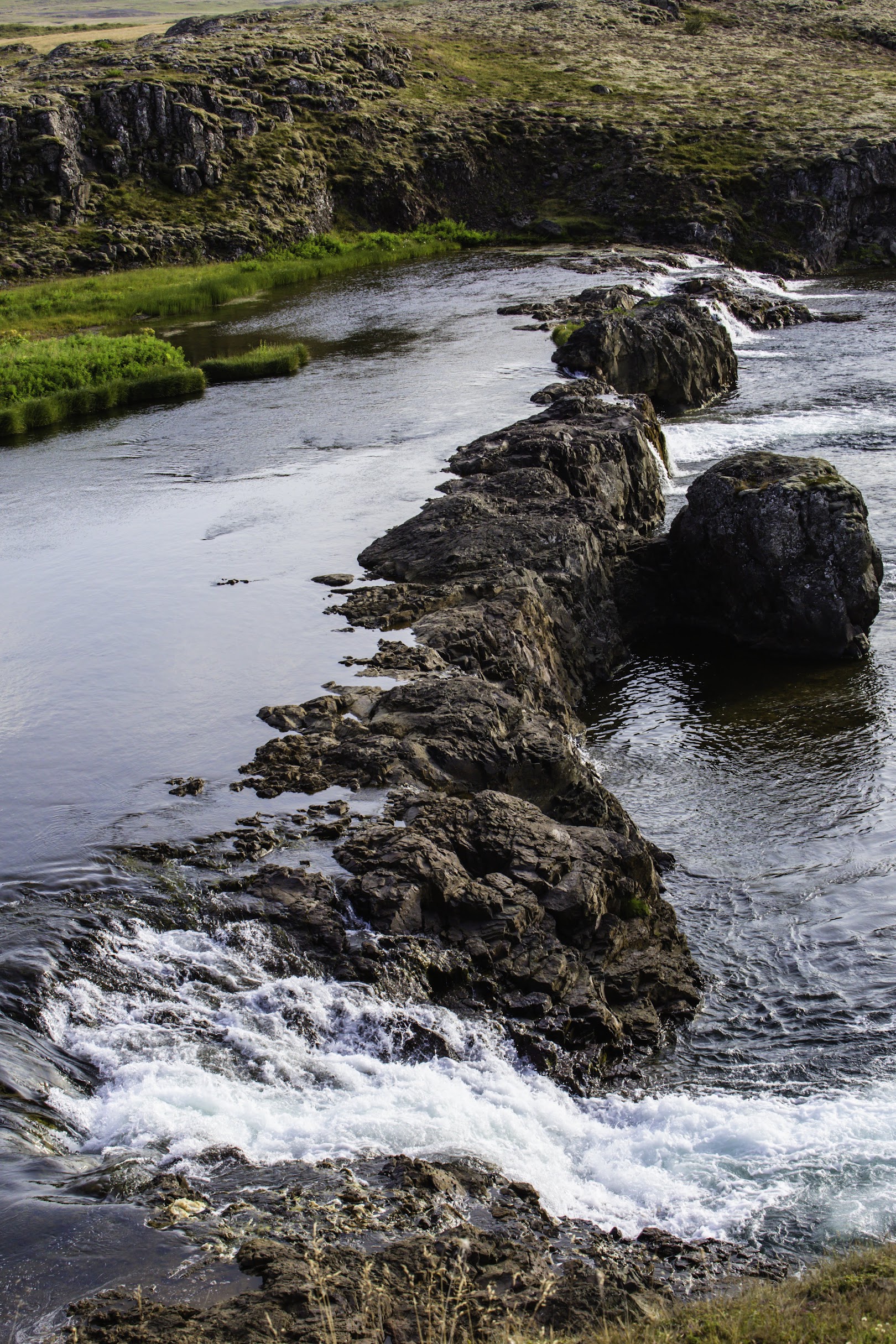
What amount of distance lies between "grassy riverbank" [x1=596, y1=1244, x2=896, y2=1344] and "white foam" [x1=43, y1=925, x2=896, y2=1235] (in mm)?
1015

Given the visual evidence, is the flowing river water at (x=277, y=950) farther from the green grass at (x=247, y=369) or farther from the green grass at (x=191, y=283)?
the green grass at (x=191, y=283)

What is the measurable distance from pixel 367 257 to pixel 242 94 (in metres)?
19.3

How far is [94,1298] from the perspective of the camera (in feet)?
23.5

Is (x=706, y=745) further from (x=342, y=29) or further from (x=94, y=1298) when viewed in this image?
(x=342, y=29)

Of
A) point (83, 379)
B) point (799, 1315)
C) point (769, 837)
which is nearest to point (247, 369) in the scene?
point (83, 379)

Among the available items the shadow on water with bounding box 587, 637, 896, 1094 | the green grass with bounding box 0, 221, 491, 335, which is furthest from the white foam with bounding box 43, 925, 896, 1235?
the green grass with bounding box 0, 221, 491, 335

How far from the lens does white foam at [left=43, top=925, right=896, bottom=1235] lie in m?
9.13

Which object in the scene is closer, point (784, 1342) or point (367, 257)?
point (784, 1342)

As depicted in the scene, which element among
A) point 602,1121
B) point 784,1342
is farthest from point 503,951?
point 784,1342

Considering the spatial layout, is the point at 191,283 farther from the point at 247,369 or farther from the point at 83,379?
the point at 83,379

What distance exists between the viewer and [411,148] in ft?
268

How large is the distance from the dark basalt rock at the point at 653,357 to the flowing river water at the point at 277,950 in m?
9.28

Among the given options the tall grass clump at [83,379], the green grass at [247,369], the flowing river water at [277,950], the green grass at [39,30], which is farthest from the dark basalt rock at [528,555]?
the green grass at [39,30]

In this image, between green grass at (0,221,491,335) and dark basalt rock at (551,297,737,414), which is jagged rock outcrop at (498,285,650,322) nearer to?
dark basalt rock at (551,297,737,414)
